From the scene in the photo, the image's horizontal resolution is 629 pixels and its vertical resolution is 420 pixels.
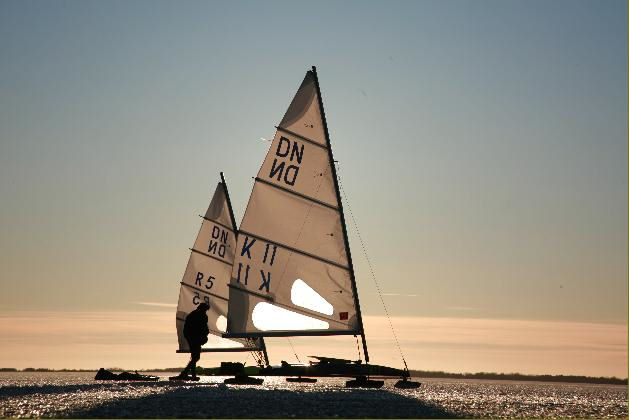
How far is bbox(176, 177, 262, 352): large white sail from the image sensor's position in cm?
5269

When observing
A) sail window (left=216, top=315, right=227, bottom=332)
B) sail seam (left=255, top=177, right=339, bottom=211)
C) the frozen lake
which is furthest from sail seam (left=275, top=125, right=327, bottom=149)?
sail window (left=216, top=315, right=227, bottom=332)

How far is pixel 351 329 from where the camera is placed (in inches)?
1444

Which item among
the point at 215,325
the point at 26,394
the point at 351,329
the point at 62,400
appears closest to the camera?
the point at 62,400

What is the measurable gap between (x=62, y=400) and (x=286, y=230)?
576 inches

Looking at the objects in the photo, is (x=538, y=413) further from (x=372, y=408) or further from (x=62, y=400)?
(x=62, y=400)

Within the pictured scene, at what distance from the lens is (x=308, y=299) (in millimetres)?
37500

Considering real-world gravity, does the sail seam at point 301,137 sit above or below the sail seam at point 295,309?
above

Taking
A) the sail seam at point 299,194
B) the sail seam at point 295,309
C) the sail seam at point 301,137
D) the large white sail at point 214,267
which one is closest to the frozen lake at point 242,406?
the sail seam at point 295,309

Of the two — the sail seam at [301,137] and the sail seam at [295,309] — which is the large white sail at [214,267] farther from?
the sail seam at [301,137]

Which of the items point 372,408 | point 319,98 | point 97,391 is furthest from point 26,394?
point 319,98

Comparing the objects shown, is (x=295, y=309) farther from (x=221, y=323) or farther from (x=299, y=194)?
(x=221, y=323)

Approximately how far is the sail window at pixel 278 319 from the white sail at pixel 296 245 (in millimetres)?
38

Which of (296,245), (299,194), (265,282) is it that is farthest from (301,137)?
(265,282)

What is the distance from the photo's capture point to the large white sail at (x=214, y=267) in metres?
52.7
